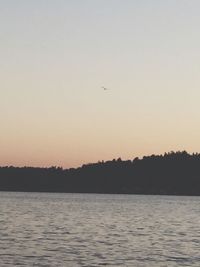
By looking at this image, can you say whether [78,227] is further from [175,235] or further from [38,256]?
[38,256]

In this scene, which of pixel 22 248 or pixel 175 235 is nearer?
pixel 22 248

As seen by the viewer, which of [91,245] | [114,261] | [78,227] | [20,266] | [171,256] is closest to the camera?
[20,266]

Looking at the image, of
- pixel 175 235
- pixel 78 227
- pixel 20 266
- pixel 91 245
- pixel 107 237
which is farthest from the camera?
pixel 78 227

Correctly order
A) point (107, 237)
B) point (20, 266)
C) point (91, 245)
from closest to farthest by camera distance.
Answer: point (20, 266) → point (91, 245) → point (107, 237)

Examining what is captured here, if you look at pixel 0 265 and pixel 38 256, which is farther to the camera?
pixel 38 256

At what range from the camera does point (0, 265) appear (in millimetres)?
54250

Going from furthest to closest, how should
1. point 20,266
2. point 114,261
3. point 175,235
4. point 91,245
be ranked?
point 175,235
point 91,245
point 114,261
point 20,266

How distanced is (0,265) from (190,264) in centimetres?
1688

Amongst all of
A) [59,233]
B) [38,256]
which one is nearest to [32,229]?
[59,233]

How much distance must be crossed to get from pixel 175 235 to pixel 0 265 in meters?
40.1

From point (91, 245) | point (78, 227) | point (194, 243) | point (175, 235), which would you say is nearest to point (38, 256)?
point (91, 245)

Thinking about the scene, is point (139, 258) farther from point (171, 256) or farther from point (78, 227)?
point (78, 227)

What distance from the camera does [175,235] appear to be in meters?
89.4

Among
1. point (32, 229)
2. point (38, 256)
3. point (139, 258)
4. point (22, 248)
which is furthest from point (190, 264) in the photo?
point (32, 229)
